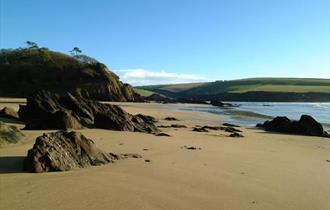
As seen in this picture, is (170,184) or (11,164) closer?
(170,184)

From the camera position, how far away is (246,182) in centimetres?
884

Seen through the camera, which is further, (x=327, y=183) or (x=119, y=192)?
(x=327, y=183)

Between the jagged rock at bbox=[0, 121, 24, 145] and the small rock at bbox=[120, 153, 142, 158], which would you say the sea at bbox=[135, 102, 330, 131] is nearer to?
the jagged rock at bbox=[0, 121, 24, 145]

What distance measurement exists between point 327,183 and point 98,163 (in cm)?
543

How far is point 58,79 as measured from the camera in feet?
313

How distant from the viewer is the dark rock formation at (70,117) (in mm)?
17875

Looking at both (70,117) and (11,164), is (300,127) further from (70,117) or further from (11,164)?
(11,164)

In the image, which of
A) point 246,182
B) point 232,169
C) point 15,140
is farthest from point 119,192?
point 15,140

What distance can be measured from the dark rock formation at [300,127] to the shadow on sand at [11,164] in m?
20.6

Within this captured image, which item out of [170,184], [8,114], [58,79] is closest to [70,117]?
[8,114]

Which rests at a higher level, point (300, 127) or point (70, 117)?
point (70, 117)

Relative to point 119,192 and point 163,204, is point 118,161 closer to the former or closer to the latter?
point 119,192

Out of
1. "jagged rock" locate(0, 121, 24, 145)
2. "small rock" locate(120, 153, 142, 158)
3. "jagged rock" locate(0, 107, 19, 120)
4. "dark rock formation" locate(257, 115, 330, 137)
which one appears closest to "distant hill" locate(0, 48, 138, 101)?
"dark rock formation" locate(257, 115, 330, 137)

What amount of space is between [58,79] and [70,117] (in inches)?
3160
